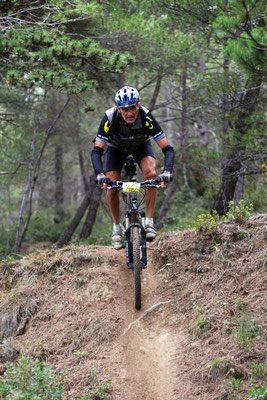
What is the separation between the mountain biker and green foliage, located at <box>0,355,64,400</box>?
2413 mm

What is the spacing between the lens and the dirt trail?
169 inches

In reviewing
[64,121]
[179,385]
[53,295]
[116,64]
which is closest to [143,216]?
[53,295]

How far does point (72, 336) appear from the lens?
519cm

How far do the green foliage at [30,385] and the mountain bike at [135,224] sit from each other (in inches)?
67.4

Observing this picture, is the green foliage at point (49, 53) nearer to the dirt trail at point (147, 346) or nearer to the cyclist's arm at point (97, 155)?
the cyclist's arm at point (97, 155)

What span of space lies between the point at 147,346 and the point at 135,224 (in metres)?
1.62

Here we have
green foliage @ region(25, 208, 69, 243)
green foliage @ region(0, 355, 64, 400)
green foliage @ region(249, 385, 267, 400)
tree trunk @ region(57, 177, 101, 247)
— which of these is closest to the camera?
green foliage @ region(249, 385, 267, 400)

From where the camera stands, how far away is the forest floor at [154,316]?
4.12m

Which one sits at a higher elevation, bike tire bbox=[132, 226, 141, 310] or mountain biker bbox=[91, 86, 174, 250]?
mountain biker bbox=[91, 86, 174, 250]

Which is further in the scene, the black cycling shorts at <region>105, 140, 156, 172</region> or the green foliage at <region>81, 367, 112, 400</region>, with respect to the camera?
the black cycling shorts at <region>105, 140, 156, 172</region>

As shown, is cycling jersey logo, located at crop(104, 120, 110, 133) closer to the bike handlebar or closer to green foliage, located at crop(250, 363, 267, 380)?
the bike handlebar

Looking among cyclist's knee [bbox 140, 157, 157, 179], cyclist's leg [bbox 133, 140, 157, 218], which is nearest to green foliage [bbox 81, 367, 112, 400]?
cyclist's leg [bbox 133, 140, 157, 218]

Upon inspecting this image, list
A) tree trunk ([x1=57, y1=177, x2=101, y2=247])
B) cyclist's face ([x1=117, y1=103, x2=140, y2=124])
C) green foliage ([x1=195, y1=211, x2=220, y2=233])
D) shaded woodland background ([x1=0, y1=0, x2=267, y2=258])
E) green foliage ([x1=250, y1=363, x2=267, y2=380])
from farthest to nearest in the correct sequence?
tree trunk ([x1=57, y1=177, x2=101, y2=247]) < shaded woodland background ([x1=0, y1=0, x2=267, y2=258]) < green foliage ([x1=195, y1=211, x2=220, y2=233]) < cyclist's face ([x1=117, y1=103, x2=140, y2=124]) < green foliage ([x1=250, y1=363, x2=267, y2=380])

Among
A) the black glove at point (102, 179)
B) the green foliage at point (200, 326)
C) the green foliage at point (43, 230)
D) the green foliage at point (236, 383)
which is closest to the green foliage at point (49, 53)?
the black glove at point (102, 179)
